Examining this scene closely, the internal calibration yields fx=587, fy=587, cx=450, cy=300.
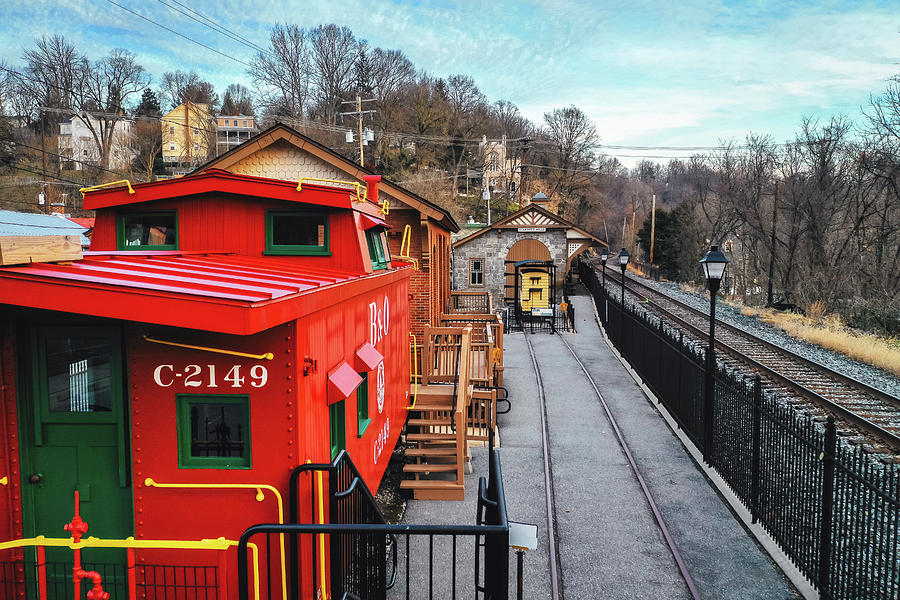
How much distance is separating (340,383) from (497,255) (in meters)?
29.9

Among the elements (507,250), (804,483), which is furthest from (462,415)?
(507,250)

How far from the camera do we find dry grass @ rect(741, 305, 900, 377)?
18.7m

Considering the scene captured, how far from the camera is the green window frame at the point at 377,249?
8.91 meters

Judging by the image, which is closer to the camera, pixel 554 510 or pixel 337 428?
pixel 337 428

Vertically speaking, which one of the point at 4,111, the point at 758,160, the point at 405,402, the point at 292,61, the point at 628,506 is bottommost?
the point at 628,506

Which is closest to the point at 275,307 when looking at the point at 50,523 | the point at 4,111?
the point at 50,523

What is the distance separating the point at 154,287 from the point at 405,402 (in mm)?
7385

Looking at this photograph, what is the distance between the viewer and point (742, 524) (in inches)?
320

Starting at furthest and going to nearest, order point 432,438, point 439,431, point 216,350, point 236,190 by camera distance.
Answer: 1. point 439,431
2. point 432,438
3. point 236,190
4. point 216,350

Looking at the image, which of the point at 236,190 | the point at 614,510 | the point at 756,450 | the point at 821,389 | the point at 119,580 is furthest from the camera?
the point at 821,389

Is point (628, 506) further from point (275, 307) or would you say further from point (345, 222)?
point (275, 307)

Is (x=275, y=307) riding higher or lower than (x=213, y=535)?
higher

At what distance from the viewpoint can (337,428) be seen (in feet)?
19.8

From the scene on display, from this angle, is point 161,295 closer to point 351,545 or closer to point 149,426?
point 149,426
